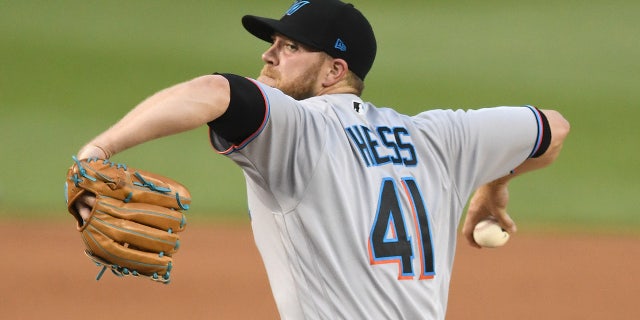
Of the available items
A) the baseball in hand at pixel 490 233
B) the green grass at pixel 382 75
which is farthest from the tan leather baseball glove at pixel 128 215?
the green grass at pixel 382 75

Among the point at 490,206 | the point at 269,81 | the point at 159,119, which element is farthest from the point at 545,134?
the point at 159,119

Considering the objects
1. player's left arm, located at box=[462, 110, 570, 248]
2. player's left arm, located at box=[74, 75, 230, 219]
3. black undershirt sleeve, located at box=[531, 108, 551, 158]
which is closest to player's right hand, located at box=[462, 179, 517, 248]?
player's left arm, located at box=[462, 110, 570, 248]

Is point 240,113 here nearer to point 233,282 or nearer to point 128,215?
point 128,215

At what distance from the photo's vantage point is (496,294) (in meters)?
6.63

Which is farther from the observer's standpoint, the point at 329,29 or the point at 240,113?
the point at 329,29

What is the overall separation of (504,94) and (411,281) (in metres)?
9.35

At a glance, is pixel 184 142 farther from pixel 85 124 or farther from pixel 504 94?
pixel 504 94

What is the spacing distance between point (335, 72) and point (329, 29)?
0.14 metres

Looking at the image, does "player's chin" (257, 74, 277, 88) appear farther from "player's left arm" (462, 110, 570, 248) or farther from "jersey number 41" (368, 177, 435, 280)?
"player's left arm" (462, 110, 570, 248)

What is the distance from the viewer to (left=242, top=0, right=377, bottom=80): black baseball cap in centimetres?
291

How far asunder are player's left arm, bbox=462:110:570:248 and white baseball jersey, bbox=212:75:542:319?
34 cm

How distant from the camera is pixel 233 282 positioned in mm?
6676

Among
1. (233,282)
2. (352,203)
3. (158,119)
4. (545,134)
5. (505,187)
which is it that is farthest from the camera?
(233,282)

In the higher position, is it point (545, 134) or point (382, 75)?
point (545, 134)
